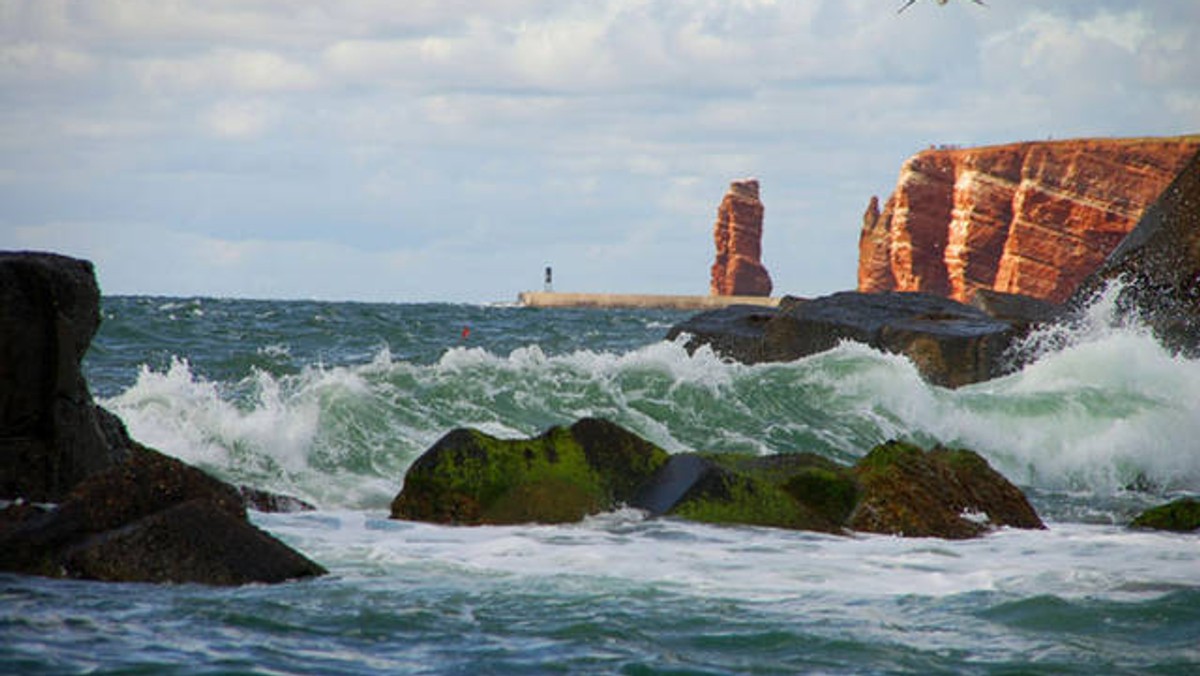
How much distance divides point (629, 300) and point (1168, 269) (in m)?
105

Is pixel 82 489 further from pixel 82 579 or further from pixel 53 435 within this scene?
pixel 53 435

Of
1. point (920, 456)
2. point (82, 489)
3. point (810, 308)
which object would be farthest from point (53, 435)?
point (810, 308)

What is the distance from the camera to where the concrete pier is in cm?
11944

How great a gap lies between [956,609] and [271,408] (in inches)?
308

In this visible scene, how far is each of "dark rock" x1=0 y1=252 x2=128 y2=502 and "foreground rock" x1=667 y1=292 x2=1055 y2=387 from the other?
1150 cm

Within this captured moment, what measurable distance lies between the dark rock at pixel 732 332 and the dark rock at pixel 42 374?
1180 cm

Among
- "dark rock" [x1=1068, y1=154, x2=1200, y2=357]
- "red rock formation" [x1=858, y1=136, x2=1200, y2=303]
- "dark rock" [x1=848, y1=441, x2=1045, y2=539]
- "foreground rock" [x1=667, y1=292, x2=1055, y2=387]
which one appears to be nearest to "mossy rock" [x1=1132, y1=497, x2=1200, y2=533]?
"dark rock" [x1=848, y1=441, x2=1045, y2=539]

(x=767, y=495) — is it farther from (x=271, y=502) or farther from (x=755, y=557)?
(x=271, y=502)

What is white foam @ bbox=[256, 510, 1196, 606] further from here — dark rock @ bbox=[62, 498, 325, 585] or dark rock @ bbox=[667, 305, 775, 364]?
dark rock @ bbox=[667, 305, 775, 364]

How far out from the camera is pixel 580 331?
43562 millimetres

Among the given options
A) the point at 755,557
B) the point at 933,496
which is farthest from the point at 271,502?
the point at 933,496

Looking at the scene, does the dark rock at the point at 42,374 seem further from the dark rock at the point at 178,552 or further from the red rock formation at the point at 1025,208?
the red rock formation at the point at 1025,208

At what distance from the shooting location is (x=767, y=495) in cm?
898

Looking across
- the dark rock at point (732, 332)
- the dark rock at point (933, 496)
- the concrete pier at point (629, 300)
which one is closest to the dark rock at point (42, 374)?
the dark rock at point (933, 496)
